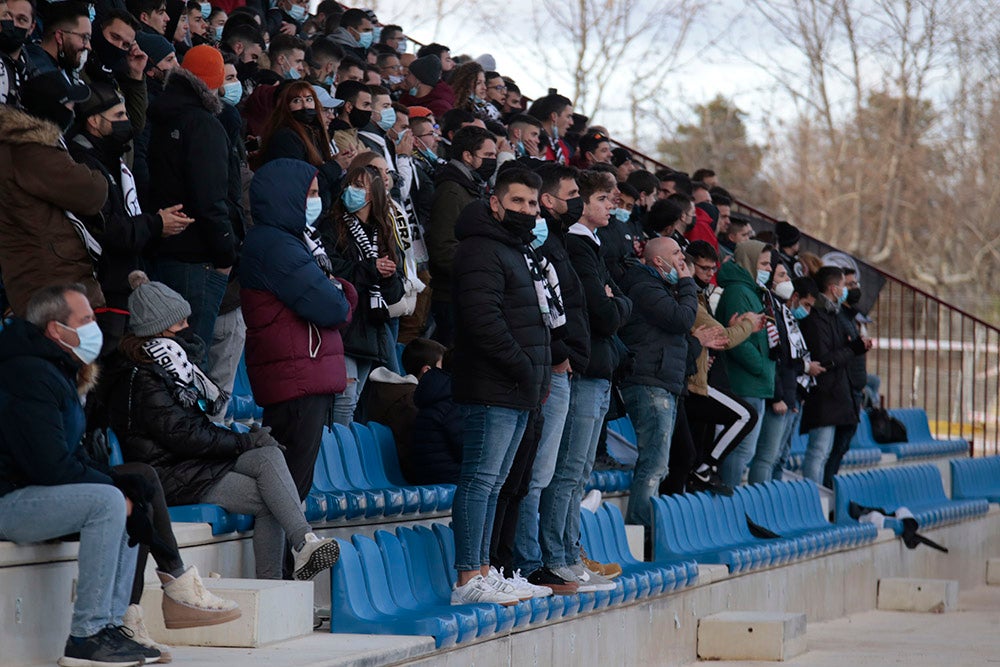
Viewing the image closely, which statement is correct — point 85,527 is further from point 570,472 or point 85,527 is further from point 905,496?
point 905,496

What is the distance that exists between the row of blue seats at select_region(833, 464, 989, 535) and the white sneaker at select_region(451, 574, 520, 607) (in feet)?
22.1

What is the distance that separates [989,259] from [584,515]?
31.6 metres

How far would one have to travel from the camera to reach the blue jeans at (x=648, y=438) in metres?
9.37

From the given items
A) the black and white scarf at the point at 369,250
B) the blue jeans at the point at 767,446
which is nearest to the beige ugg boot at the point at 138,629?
the black and white scarf at the point at 369,250

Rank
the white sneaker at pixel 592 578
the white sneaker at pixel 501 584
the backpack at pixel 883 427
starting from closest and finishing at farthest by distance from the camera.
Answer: the white sneaker at pixel 501 584
the white sneaker at pixel 592 578
the backpack at pixel 883 427

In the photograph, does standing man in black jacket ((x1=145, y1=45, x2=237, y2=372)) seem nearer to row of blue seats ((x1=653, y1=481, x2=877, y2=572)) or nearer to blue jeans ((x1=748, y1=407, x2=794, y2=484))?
row of blue seats ((x1=653, y1=481, x2=877, y2=572))

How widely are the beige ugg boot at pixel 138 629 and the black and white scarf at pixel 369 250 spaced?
10.1ft

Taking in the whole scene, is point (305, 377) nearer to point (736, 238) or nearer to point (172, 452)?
point (172, 452)

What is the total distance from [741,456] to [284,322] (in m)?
5.45

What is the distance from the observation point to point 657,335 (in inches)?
366

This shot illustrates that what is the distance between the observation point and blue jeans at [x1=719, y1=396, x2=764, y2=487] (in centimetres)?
1095

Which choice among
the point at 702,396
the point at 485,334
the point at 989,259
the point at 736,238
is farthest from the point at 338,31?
the point at 989,259

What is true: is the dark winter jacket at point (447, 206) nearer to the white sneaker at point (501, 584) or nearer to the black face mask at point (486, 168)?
the black face mask at point (486, 168)

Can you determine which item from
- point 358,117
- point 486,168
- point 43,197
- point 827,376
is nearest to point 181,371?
point 43,197
